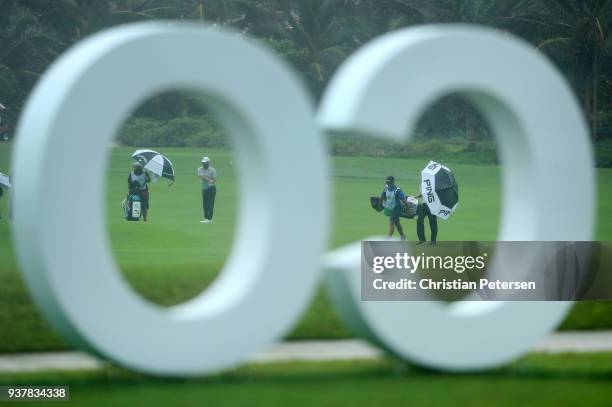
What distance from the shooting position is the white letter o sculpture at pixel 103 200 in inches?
365

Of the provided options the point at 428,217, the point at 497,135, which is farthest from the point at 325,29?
the point at 497,135

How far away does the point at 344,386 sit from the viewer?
10555 millimetres

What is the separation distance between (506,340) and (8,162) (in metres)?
31.7

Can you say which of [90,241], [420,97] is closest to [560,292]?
[420,97]

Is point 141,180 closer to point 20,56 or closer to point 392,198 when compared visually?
point 392,198

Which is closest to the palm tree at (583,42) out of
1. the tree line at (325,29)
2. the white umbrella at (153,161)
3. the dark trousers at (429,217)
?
the tree line at (325,29)

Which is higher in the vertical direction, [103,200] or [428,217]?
[103,200]

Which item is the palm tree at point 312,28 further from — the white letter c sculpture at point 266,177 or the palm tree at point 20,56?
the white letter c sculpture at point 266,177

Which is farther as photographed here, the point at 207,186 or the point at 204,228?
the point at 204,228

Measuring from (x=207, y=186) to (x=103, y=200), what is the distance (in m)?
16.0

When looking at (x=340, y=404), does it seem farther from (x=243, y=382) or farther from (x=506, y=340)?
(x=506, y=340)

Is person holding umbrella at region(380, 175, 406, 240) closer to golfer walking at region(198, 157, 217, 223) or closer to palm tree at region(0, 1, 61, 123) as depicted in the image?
golfer walking at region(198, 157, 217, 223)

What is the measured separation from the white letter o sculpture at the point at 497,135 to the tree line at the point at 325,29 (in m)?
36.0

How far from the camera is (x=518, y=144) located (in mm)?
11000
